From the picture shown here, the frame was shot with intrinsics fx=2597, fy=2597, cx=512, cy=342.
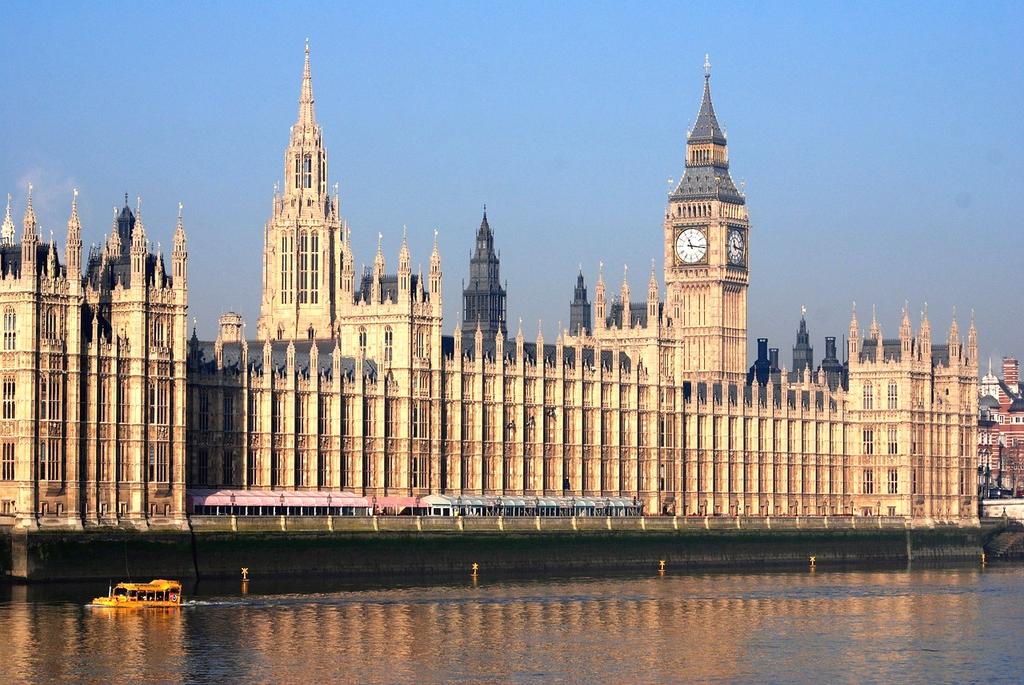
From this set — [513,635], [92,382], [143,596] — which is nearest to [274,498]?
[92,382]

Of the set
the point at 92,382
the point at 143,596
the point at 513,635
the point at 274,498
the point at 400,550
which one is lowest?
the point at 513,635

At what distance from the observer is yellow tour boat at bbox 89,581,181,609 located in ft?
421

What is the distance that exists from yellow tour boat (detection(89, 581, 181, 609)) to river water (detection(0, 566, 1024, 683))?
1005 mm

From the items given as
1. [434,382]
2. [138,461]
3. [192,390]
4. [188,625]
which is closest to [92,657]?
[188,625]

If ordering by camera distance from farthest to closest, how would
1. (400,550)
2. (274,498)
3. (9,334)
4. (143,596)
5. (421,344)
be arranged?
(421,344) → (274,498) → (400,550) → (9,334) → (143,596)

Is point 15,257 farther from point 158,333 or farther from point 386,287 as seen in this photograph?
point 386,287

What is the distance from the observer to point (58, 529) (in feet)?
463

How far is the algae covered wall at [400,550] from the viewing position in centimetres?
14162

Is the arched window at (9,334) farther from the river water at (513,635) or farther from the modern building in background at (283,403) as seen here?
the river water at (513,635)

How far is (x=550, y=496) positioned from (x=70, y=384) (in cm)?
5405

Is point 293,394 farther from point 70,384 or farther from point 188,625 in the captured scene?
point 188,625

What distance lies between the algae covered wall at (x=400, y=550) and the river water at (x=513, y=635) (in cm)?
266

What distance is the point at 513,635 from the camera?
391 feet

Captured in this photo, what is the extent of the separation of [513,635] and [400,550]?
4023cm
